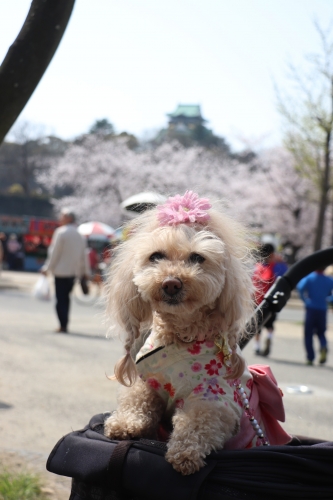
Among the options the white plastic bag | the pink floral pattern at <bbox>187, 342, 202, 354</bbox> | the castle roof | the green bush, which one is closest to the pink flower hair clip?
the pink floral pattern at <bbox>187, 342, 202, 354</bbox>

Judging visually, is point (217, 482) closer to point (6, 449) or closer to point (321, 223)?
point (6, 449)

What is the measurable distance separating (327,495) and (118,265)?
80 centimetres

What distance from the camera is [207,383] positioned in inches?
64.9

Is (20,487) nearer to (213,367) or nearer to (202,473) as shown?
(213,367)

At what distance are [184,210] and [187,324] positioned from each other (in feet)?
1.06

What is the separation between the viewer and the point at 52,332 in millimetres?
9922

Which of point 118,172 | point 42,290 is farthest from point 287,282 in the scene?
point 118,172

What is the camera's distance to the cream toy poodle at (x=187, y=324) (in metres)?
1.61

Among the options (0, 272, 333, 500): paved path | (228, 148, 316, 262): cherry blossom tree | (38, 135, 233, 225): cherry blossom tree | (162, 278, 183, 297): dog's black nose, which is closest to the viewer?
(162, 278, 183, 297): dog's black nose

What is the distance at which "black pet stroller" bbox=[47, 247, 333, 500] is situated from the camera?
134 cm

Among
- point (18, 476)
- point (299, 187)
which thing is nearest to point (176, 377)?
point (18, 476)

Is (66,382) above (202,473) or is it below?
below

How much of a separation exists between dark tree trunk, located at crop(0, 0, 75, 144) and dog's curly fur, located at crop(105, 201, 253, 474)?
4.26 feet

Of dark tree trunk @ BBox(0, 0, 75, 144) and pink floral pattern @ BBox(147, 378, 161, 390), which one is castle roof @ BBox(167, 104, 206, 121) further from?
pink floral pattern @ BBox(147, 378, 161, 390)
